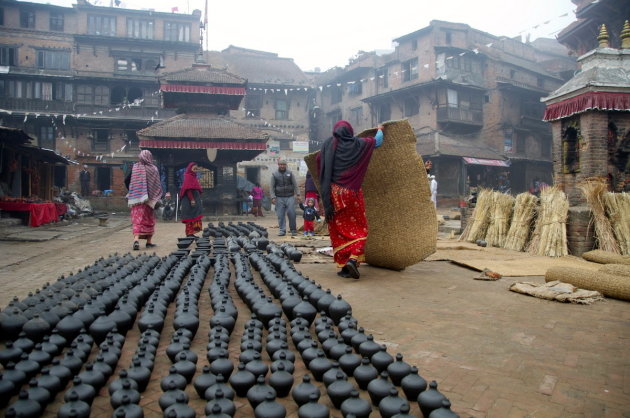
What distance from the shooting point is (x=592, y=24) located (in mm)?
18344

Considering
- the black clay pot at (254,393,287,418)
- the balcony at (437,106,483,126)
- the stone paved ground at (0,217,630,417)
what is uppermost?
the balcony at (437,106,483,126)

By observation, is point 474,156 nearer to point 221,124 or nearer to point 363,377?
point 221,124

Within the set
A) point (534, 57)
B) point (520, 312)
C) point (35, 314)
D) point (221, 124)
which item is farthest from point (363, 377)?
point (534, 57)

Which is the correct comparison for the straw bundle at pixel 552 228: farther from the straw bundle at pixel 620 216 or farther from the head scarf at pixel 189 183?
the head scarf at pixel 189 183

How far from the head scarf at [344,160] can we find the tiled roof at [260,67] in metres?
32.1

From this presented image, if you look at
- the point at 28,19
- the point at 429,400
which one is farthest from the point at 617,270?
the point at 28,19

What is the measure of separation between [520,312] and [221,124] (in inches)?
767

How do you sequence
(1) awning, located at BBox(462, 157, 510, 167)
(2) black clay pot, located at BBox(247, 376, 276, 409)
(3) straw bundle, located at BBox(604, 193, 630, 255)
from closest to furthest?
(2) black clay pot, located at BBox(247, 376, 276, 409) < (3) straw bundle, located at BBox(604, 193, 630, 255) < (1) awning, located at BBox(462, 157, 510, 167)

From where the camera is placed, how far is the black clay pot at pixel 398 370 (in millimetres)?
2404

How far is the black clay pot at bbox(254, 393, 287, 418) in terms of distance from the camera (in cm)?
201

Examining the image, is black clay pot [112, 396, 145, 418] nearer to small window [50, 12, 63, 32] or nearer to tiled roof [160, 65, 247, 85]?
tiled roof [160, 65, 247, 85]

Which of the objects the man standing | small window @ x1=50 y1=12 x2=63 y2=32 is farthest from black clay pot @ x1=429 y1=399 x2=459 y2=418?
small window @ x1=50 y1=12 x2=63 y2=32

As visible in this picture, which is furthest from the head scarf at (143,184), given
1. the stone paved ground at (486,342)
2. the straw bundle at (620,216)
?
the straw bundle at (620,216)

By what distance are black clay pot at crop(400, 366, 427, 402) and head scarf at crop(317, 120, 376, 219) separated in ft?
10.9
